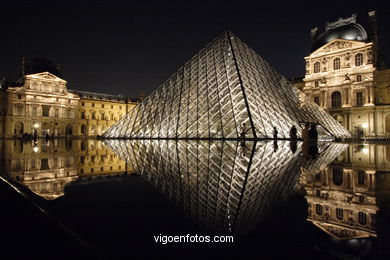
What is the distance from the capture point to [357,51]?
3522 cm

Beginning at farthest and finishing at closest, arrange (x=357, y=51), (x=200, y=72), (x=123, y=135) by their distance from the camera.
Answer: (x=357, y=51)
(x=123, y=135)
(x=200, y=72)

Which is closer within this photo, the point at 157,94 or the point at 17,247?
the point at 17,247

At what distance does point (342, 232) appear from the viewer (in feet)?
7.19

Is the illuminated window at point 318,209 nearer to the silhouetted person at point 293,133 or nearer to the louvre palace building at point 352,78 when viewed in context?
the silhouetted person at point 293,133

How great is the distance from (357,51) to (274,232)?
3936 centimetres

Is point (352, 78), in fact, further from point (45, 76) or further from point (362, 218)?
point (45, 76)

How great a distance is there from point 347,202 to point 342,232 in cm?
124

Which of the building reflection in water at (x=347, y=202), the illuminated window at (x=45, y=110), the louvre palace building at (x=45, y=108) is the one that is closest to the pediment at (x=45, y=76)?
the louvre palace building at (x=45, y=108)

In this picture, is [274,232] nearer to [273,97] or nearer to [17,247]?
[17,247]

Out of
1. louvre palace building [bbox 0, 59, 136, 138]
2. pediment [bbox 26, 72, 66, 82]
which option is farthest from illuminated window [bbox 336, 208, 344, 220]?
pediment [bbox 26, 72, 66, 82]

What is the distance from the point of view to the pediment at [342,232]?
210 cm

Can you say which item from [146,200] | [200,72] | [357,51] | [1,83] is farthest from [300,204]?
[1,83]

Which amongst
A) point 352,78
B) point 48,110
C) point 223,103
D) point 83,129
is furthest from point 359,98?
point 48,110

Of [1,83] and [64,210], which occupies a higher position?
[1,83]
